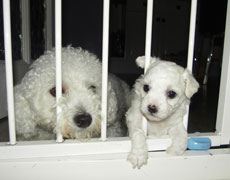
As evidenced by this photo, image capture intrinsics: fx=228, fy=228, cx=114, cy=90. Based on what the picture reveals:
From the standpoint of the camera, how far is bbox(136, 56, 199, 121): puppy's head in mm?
1330

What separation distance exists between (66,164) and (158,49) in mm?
5989

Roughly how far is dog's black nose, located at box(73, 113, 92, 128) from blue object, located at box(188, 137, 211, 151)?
61 centimetres

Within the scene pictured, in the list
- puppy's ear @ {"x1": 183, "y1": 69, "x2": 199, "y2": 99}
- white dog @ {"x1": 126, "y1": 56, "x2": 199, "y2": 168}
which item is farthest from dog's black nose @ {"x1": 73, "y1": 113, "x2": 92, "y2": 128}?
puppy's ear @ {"x1": 183, "y1": 69, "x2": 199, "y2": 99}

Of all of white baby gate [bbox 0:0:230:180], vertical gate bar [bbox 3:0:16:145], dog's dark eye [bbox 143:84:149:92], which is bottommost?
white baby gate [bbox 0:0:230:180]

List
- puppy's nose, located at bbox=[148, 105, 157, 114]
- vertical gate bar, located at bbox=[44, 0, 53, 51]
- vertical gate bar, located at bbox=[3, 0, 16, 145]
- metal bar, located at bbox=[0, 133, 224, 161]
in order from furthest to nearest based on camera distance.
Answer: vertical gate bar, located at bbox=[44, 0, 53, 51]
puppy's nose, located at bbox=[148, 105, 157, 114]
metal bar, located at bbox=[0, 133, 224, 161]
vertical gate bar, located at bbox=[3, 0, 16, 145]

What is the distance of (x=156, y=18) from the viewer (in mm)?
6777

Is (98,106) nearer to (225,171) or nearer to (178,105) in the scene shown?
(178,105)

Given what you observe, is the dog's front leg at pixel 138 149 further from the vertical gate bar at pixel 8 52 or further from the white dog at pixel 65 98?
the vertical gate bar at pixel 8 52

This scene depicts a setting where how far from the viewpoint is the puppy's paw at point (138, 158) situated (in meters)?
1.22

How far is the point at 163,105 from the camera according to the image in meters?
1.33

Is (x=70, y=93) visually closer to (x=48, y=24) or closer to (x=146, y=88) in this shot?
(x=146, y=88)

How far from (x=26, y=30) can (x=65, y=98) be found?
1.98m

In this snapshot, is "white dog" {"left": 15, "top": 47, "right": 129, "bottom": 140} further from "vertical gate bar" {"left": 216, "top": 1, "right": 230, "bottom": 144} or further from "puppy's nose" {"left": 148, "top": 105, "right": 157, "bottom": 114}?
"vertical gate bar" {"left": 216, "top": 1, "right": 230, "bottom": 144}

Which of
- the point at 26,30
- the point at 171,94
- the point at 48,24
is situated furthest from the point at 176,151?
the point at 48,24
